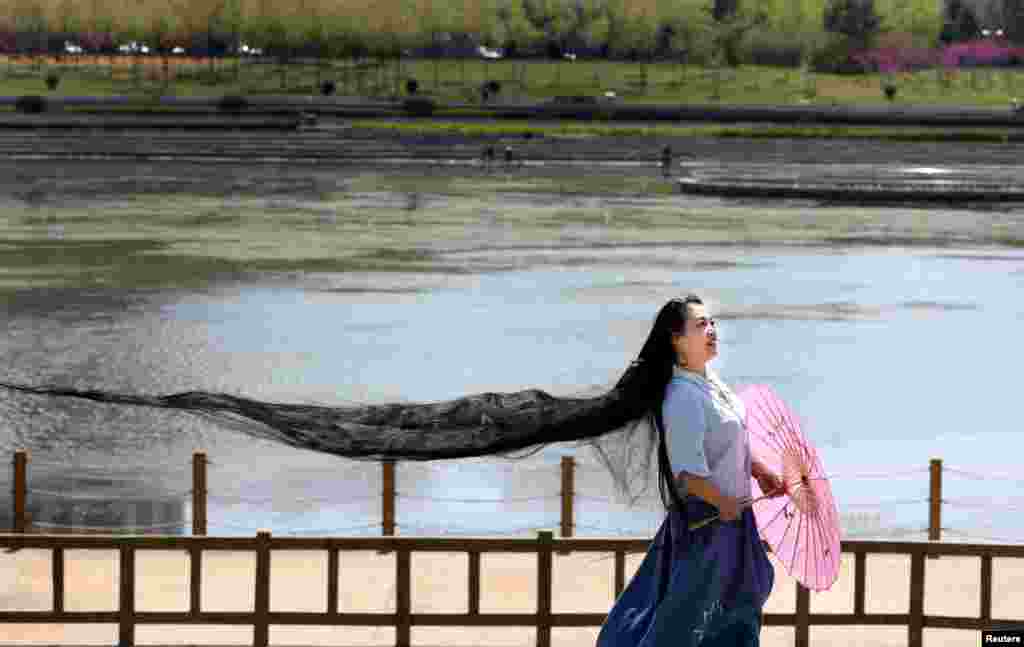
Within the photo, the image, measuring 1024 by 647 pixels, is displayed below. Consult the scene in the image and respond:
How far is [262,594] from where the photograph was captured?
27.8 ft

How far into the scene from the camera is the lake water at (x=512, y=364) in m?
14.2

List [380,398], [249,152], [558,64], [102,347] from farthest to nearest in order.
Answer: [558,64] < [249,152] < [102,347] < [380,398]

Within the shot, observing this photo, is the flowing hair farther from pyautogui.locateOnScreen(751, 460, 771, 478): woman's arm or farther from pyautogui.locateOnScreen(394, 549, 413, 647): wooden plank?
pyautogui.locateOnScreen(394, 549, 413, 647): wooden plank

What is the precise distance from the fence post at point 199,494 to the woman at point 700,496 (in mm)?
5056

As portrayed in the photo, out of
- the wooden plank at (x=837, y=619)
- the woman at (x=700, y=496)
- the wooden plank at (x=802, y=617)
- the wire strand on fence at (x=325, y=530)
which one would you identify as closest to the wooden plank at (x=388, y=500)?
the wire strand on fence at (x=325, y=530)

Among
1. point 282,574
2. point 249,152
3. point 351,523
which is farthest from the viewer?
point 249,152

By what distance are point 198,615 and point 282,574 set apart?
6.53 feet

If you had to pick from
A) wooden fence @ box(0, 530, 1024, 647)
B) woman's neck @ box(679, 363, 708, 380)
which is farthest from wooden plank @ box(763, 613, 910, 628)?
woman's neck @ box(679, 363, 708, 380)

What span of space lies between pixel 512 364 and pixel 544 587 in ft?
44.1

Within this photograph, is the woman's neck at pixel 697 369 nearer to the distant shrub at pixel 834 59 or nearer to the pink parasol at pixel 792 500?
the pink parasol at pixel 792 500

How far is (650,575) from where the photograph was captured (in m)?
6.80

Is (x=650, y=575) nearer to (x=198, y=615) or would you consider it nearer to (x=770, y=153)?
(x=198, y=615)

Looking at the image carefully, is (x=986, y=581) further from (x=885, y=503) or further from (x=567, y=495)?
(x=885, y=503)

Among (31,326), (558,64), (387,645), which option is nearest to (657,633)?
(387,645)
